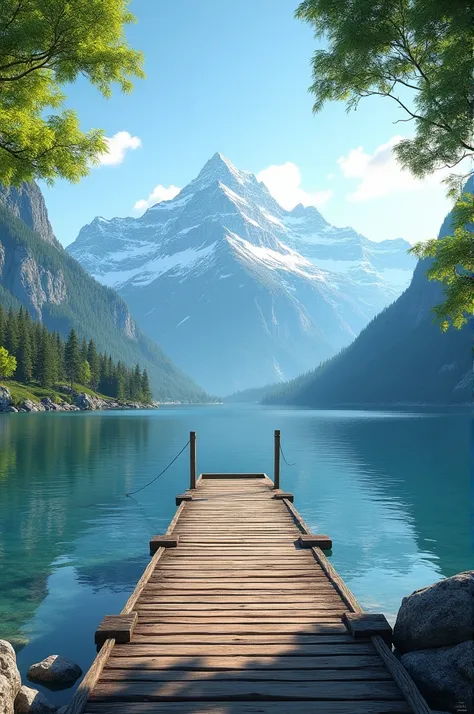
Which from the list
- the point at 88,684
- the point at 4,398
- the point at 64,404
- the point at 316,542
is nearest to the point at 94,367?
the point at 64,404

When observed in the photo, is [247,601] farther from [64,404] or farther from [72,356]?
[72,356]

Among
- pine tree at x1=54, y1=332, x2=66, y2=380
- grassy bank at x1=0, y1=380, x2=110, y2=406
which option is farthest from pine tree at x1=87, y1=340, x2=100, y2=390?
grassy bank at x1=0, y1=380, x2=110, y2=406

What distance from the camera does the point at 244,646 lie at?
9.02m

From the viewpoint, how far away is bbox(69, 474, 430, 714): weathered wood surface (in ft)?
24.3

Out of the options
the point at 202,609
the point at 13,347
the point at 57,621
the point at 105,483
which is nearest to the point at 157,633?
the point at 202,609

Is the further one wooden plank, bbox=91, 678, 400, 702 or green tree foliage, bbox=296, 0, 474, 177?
green tree foliage, bbox=296, 0, 474, 177

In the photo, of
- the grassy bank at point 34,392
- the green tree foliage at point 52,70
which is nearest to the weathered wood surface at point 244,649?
the green tree foliage at point 52,70

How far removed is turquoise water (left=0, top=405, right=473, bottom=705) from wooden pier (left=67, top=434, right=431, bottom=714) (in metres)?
3.01

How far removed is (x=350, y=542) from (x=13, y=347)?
14058 centimetres

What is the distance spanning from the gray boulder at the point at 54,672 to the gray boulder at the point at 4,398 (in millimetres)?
126534

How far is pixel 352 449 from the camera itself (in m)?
65.8

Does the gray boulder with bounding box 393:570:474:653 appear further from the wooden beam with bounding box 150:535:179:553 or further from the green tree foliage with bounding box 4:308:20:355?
the green tree foliage with bounding box 4:308:20:355

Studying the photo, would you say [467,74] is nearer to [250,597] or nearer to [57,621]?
[250,597]

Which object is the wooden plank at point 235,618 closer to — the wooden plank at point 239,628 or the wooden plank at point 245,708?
the wooden plank at point 239,628
